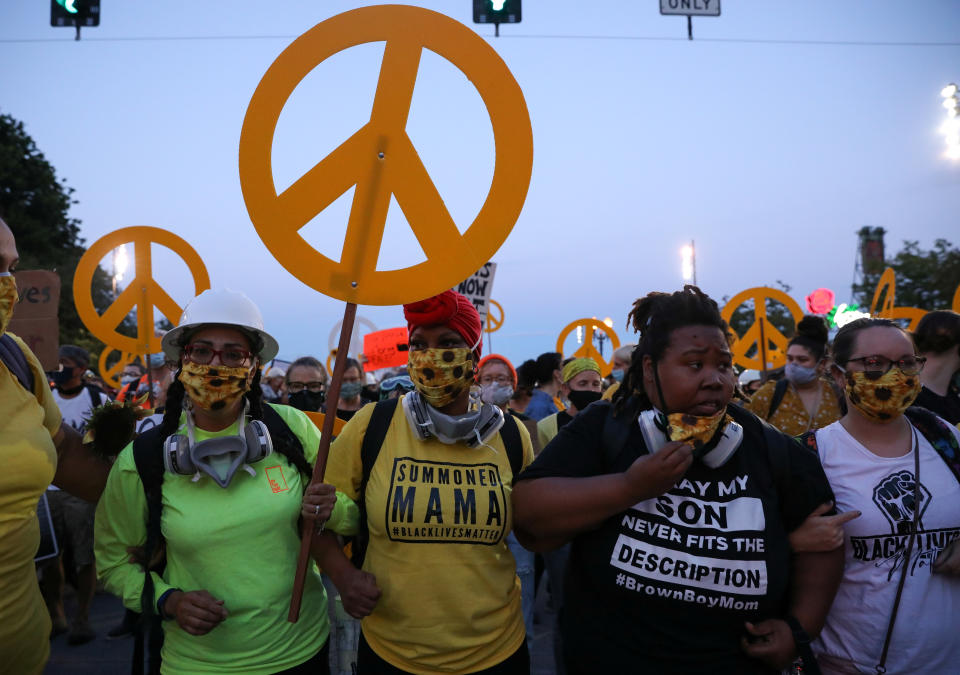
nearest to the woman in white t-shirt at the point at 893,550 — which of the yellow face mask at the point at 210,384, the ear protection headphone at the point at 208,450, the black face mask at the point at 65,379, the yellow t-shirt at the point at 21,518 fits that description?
the ear protection headphone at the point at 208,450

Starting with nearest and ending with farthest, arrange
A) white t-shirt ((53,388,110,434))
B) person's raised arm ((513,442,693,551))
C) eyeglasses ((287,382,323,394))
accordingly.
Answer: person's raised arm ((513,442,693,551)), white t-shirt ((53,388,110,434)), eyeglasses ((287,382,323,394))

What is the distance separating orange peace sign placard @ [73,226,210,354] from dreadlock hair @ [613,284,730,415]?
2768 millimetres

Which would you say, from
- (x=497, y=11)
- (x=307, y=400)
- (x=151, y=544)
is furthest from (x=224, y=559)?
(x=497, y=11)

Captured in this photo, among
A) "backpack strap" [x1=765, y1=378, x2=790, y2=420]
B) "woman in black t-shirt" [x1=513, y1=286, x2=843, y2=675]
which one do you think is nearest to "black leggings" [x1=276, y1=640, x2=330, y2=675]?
"woman in black t-shirt" [x1=513, y1=286, x2=843, y2=675]

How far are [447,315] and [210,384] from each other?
0.85 meters

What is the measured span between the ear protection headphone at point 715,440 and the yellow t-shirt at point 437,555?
61 cm

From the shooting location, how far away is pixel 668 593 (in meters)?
1.80

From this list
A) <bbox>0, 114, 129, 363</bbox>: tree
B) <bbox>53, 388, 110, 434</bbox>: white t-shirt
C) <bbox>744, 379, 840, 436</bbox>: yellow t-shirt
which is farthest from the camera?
<bbox>0, 114, 129, 363</bbox>: tree

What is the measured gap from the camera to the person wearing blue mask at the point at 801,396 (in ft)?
14.6

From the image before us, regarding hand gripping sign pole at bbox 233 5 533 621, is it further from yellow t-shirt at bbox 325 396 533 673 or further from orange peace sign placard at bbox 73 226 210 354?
orange peace sign placard at bbox 73 226 210 354

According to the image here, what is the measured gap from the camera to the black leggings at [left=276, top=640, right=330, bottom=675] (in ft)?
7.33

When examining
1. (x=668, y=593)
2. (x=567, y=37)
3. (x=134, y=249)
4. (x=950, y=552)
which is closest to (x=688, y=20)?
(x=567, y=37)

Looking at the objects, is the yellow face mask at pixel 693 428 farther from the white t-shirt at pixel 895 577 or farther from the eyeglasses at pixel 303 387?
the eyeglasses at pixel 303 387

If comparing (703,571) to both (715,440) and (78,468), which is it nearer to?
(715,440)
